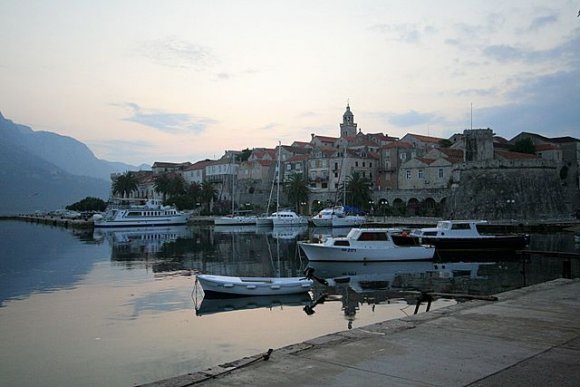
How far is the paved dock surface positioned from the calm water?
12.1ft

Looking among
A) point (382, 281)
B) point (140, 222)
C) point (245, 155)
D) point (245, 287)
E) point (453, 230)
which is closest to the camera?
point (245, 287)

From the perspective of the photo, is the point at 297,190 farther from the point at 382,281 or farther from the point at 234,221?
the point at 382,281

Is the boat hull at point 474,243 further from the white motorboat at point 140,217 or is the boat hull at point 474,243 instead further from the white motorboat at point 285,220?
the white motorboat at point 140,217

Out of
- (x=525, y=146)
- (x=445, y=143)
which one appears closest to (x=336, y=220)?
(x=525, y=146)

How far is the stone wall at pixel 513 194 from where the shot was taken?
60094 millimetres

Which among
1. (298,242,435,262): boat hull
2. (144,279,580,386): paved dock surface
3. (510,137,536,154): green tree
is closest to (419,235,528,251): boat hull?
(298,242,435,262): boat hull

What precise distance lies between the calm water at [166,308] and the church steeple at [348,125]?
81927mm

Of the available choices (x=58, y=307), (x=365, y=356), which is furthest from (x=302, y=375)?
(x=58, y=307)

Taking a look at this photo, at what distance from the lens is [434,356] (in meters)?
9.41

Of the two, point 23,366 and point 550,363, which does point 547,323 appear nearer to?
point 550,363

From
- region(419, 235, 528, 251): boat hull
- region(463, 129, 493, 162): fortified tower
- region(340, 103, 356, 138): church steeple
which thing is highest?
region(340, 103, 356, 138): church steeple

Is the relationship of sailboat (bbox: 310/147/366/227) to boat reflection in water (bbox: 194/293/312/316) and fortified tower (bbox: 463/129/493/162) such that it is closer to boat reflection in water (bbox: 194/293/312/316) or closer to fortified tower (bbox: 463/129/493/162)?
fortified tower (bbox: 463/129/493/162)

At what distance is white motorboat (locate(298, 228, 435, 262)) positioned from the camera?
31.7 meters

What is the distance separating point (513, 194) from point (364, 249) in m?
35.1
